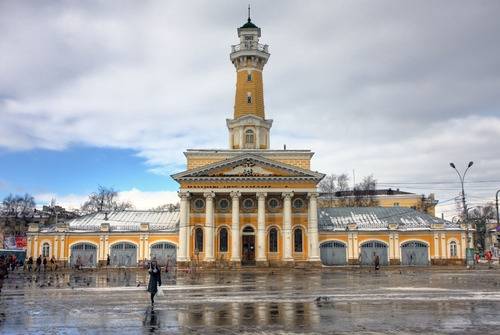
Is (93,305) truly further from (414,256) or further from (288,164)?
(414,256)

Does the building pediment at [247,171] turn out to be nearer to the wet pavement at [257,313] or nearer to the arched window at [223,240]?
the arched window at [223,240]

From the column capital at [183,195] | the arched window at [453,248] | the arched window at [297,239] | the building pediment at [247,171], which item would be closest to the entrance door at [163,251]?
the column capital at [183,195]

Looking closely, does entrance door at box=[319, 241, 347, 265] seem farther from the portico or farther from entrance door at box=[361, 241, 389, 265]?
the portico

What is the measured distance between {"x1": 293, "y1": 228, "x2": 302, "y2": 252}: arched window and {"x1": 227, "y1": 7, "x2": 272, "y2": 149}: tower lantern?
399 inches

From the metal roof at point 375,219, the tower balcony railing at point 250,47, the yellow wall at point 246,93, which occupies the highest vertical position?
the tower balcony railing at point 250,47

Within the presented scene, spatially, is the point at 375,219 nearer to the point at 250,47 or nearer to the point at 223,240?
the point at 223,240

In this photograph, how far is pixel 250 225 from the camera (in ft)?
188

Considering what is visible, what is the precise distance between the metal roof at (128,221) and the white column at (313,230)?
47.9 ft

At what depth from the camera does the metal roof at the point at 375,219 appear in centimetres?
5966

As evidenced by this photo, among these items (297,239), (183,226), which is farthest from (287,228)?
(183,226)

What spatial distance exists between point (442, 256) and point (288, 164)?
1934cm

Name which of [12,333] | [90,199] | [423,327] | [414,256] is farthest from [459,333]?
[90,199]

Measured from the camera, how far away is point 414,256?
5850 centimetres

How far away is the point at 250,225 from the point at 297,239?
5178mm
